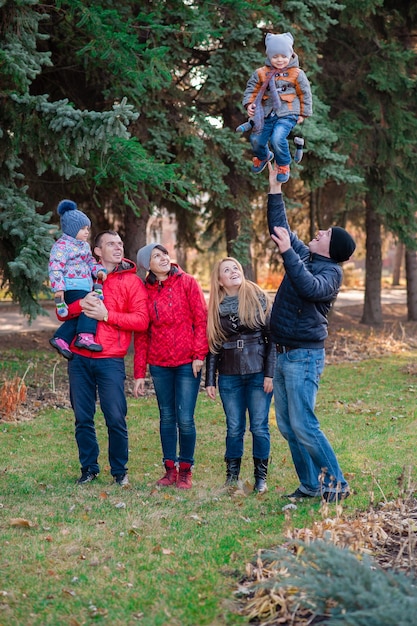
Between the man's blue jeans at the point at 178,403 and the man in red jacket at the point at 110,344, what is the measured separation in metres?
0.33

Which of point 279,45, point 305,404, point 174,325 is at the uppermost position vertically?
point 279,45

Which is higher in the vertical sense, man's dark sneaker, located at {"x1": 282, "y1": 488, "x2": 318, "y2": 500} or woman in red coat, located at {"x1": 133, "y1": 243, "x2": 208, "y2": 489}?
woman in red coat, located at {"x1": 133, "y1": 243, "x2": 208, "y2": 489}

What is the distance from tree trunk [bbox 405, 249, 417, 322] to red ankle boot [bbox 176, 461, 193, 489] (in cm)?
1430

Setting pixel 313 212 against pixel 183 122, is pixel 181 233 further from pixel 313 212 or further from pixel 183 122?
pixel 183 122

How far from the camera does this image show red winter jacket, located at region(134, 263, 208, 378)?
604 cm

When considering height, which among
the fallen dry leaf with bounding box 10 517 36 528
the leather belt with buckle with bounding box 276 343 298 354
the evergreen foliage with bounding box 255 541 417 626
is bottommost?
the fallen dry leaf with bounding box 10 517 36 528

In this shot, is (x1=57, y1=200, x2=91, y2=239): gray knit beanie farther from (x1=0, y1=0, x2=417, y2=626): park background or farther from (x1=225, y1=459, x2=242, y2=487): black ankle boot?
(x1=225, y1=459, x2=242, y2=487): black ankle boot

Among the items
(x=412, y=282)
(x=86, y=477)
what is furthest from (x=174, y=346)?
(x=412, y=282)

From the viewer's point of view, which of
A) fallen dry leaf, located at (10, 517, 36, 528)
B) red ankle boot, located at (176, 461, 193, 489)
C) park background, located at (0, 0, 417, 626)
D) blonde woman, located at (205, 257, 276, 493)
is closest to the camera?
park background, located at (0, 0, 417, 626)

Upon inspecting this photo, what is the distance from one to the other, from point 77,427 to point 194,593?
259 centimetres

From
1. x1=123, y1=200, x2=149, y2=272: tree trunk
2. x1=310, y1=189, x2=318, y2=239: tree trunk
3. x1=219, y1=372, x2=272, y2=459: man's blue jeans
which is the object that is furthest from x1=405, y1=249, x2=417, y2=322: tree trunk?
x1=219, y1=372, x2=272, y2=459: man's blue jeans

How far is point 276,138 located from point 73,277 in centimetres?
203

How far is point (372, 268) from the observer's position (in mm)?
18594

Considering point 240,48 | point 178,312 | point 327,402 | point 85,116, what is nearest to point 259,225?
point 240,48
